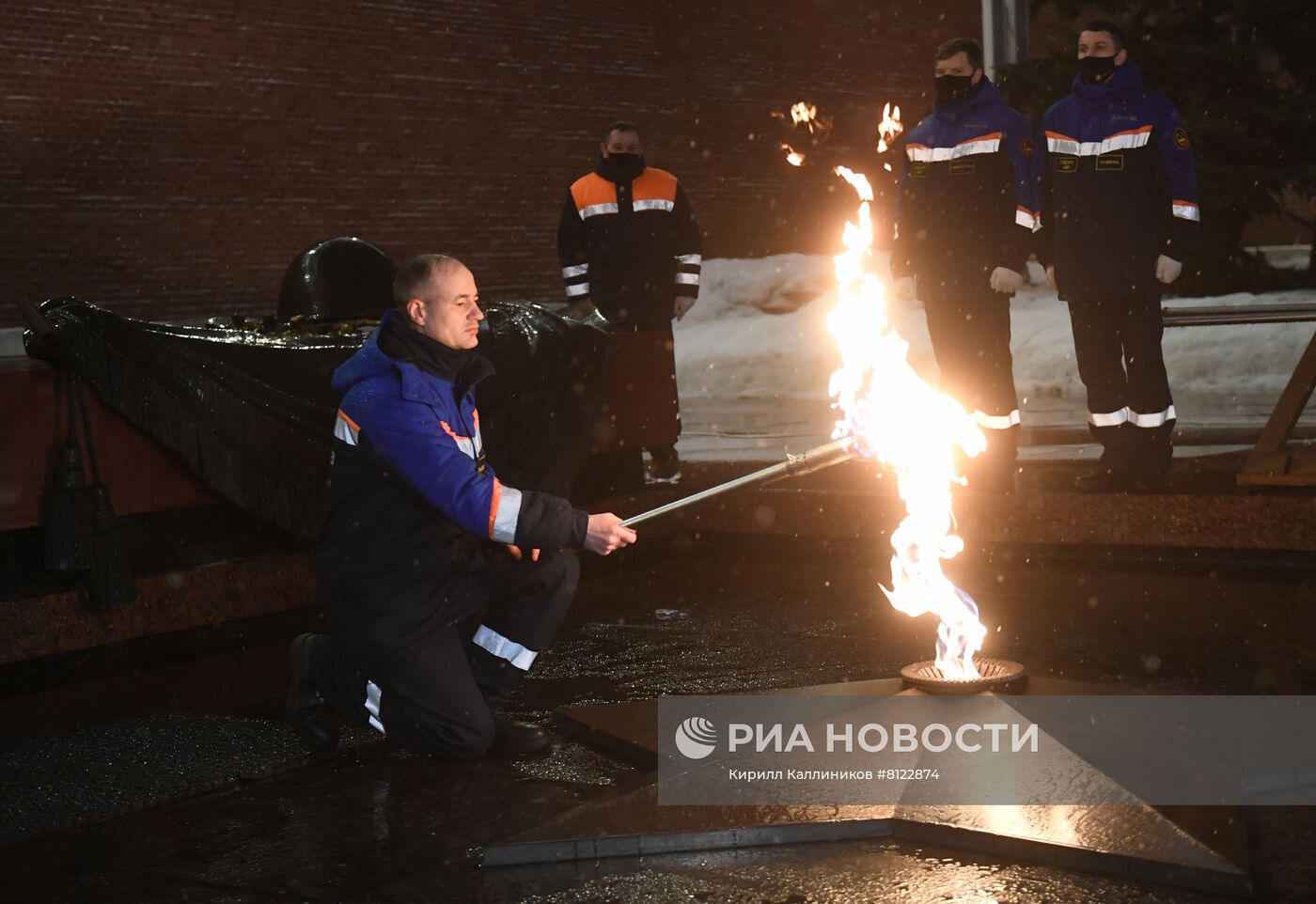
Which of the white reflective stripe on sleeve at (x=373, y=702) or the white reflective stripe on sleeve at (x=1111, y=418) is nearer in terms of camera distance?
the white reflective stripe on sleeve at (x=373, y=702)

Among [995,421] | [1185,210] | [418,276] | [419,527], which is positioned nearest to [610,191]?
[995,421]

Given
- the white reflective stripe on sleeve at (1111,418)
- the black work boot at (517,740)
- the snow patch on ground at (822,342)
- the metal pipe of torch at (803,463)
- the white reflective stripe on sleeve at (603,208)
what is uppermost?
the snow patch on ground at (822,342)

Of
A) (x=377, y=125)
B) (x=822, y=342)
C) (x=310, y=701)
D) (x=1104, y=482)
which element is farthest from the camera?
(x=377, y=125)

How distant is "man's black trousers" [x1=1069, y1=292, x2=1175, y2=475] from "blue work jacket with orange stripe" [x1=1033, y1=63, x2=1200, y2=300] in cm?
10

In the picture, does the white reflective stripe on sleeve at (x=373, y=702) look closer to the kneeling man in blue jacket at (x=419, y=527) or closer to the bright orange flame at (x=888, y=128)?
the kneeling man in blue jacket at (x=419, y=527)

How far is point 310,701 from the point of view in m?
4.30

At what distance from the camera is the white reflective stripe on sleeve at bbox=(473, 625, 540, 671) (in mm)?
4320

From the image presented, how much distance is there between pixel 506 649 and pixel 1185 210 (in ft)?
12.4

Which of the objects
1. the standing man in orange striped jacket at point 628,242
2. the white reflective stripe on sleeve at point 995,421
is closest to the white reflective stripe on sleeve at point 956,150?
the white reflective stripe on sleeve at point 995,421

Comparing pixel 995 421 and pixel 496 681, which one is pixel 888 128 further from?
pixel 496 681

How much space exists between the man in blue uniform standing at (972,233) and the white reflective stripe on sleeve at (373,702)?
3.60 m

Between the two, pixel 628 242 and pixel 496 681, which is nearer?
pixel 496 681

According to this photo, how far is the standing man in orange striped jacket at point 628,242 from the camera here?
844 centimetres

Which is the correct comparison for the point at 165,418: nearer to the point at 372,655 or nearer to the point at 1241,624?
the point at 372,655
